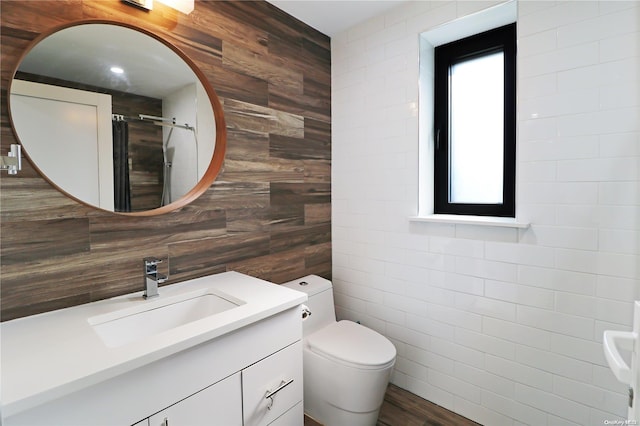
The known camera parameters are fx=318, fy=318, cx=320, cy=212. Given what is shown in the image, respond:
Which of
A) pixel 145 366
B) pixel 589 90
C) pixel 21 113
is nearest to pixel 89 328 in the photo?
pixel 145 366

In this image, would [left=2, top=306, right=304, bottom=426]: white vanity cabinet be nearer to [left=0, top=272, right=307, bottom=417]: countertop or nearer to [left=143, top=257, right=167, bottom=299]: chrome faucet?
[left=0, top=272, right=307, bottom=417]: countertop

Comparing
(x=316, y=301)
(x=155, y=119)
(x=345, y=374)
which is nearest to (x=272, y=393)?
(x=345, y=374)

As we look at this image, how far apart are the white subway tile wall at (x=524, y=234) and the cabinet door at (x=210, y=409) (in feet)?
4.01

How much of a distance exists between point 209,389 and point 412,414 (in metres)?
1.32

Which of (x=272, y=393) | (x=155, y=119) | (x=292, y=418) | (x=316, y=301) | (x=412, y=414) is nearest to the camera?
(x=272, y=393)

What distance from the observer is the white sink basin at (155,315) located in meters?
1.14

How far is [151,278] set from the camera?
1312mm

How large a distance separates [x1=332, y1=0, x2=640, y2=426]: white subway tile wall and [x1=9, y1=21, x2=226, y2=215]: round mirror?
3.52ft

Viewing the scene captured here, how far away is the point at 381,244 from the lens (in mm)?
2092

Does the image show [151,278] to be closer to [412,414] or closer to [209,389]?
[209,389]

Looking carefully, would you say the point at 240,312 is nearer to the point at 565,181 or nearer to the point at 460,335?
the point at 460,335

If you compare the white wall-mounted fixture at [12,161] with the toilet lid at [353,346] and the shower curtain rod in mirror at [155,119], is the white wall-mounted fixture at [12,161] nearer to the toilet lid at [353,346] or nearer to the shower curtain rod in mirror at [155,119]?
the shower curtain rod in mirror at [155,119]

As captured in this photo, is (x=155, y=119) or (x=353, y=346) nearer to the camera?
(x=155, y=119)

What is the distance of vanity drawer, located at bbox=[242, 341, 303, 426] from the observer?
3.76 feet
